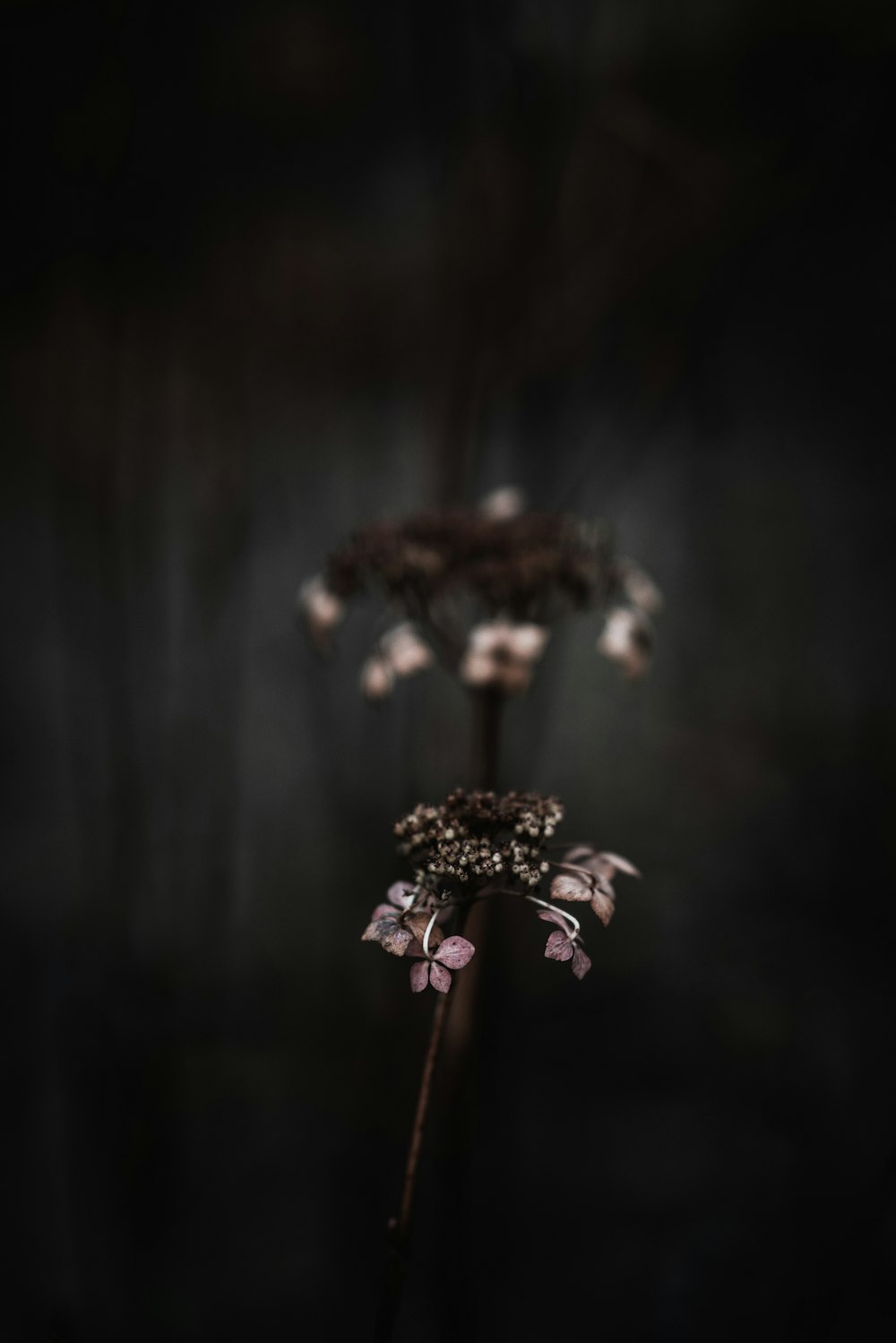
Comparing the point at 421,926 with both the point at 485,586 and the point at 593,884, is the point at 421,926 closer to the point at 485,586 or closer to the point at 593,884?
the point at 593,884

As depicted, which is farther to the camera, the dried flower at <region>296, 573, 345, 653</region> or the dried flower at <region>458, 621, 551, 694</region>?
the dried flower at <region>296, 573, 345, 653</region>

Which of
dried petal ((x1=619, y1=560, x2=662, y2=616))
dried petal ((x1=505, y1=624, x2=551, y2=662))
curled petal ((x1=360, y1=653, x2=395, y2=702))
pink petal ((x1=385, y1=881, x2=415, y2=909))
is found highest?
dried petal ((x1=619, y1=560, x2=662, y2=616))

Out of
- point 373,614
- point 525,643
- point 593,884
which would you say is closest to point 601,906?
point 593,884

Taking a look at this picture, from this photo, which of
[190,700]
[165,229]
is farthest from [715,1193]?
[165,229]

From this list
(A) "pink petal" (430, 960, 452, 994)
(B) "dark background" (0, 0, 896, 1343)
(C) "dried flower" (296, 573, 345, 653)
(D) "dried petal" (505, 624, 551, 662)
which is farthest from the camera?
(B) "dark background" (0, 0, 896, 1343)

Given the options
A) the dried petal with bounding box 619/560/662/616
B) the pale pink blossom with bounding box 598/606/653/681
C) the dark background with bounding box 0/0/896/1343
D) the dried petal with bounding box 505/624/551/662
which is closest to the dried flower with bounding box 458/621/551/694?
the dried petal with bounding box 505/624/551/662

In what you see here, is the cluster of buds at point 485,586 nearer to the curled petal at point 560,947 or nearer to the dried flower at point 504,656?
the dried flower at point 504,656

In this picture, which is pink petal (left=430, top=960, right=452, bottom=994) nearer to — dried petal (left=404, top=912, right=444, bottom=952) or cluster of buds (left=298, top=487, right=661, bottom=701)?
dried petal (left=404, top=912, right=444, bottom=952)
